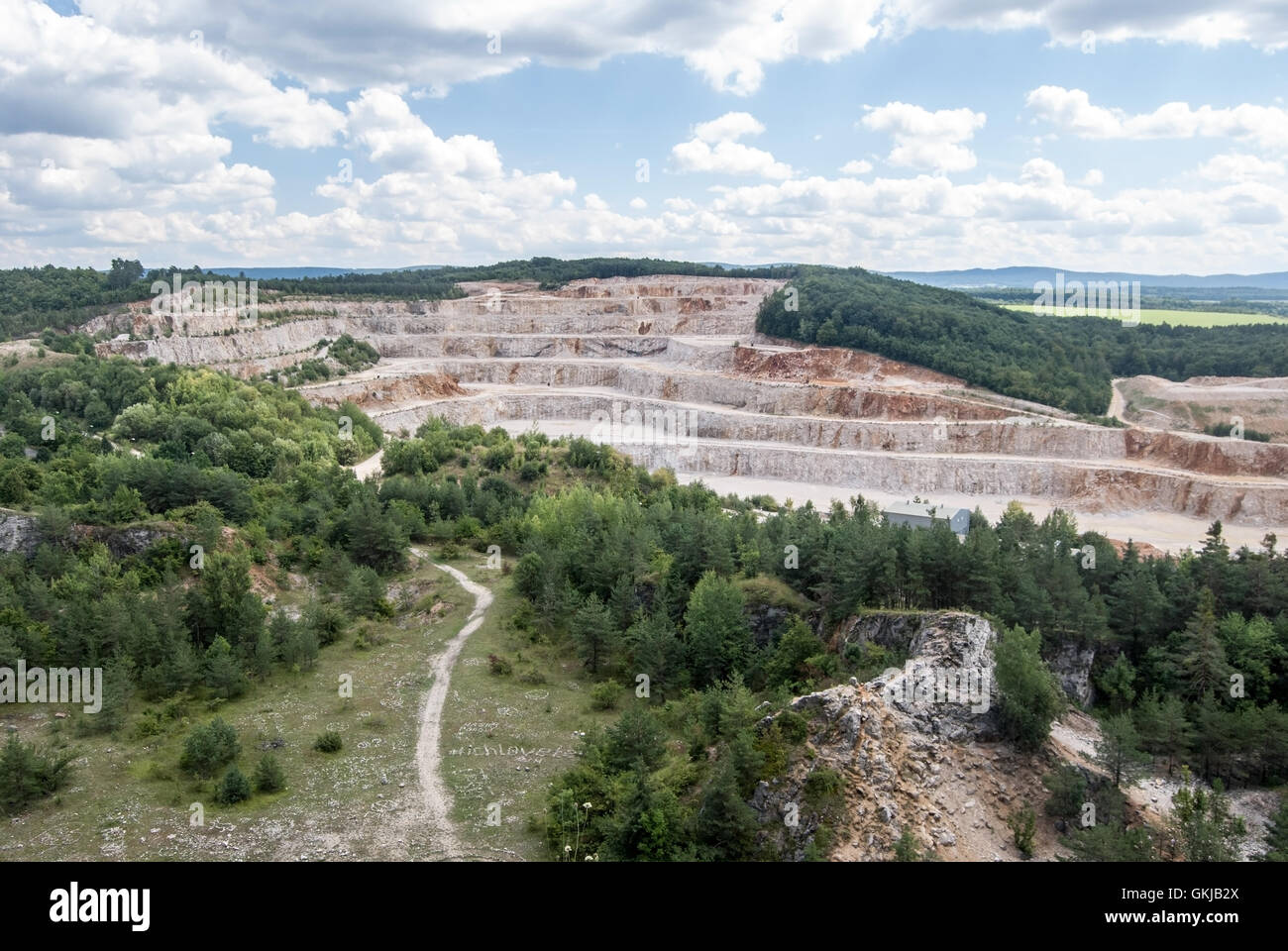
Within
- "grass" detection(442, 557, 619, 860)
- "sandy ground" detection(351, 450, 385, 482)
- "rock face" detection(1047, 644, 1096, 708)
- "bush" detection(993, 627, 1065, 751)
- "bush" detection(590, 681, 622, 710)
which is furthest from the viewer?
"sandy ground" detection(351, 450, 385, 482)

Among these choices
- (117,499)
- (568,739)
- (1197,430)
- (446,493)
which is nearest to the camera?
(568,739)

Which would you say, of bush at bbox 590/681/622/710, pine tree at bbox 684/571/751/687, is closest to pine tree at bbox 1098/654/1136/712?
pine tree at bbox 684/571/751/687

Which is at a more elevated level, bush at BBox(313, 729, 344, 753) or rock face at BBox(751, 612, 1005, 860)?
rock face at BBox(751, 612, 1005, 860)

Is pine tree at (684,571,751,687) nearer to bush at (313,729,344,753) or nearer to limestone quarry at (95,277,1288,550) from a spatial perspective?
bush at (313,729,344,753)

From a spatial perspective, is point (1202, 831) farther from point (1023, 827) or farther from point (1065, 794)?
point (1065, 794)

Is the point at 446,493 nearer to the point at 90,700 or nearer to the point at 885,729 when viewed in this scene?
the point at 90,700

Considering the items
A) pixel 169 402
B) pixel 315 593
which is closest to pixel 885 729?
pixel 315 593

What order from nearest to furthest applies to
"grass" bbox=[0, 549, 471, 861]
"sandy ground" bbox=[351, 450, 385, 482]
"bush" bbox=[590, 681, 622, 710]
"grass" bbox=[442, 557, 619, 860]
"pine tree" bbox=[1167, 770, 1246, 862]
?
1. "pine tree" bbox=[1167, 770, 1246, 862]
2. "grass" bbox=[0, 549, 471, 861]
3. "grass" bbox=[442, 557, 619, 860]
4. "bush" bbox=[590, 681, 622, 710]
5. "sandy ground" bbox=[351, 450, 385, 482]

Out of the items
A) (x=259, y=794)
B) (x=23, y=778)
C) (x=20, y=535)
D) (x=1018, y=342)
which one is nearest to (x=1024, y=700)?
(x=259, y=794)

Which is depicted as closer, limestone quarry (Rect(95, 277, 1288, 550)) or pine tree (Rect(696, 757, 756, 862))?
pine tree (Rect(696, 757, 756, 862))
